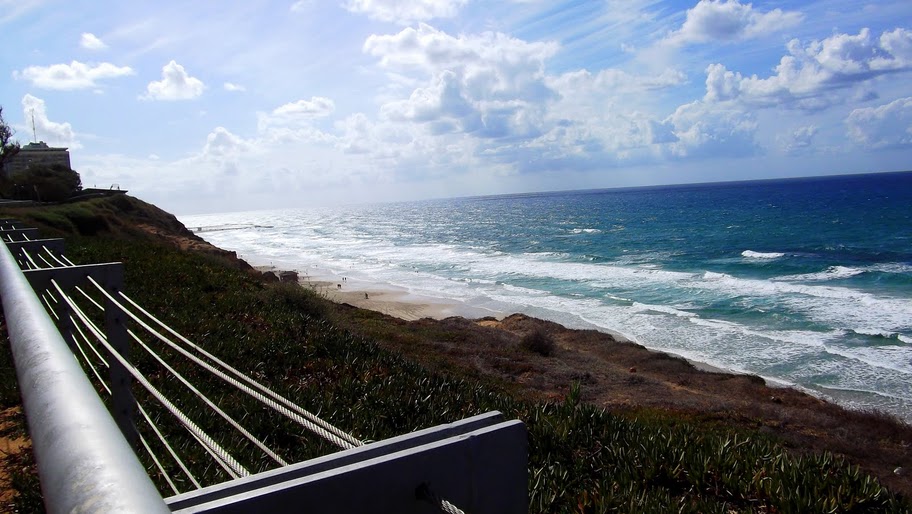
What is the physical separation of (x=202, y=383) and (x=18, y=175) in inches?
2069

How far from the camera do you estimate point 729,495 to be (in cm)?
Result: 415

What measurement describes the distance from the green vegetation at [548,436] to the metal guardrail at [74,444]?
2904mm

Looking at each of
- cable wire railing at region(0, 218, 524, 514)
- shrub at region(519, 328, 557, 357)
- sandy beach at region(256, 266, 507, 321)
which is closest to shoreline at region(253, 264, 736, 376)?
sandy beach at region(256, 266, 507, 321)

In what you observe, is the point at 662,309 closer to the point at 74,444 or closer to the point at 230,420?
the point at 230,420

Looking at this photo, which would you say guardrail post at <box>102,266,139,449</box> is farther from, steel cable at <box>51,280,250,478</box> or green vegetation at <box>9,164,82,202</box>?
green vegetation at <box>9,164,82,202</box>

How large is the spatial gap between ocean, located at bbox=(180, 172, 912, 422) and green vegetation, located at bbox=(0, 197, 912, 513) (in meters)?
14.2

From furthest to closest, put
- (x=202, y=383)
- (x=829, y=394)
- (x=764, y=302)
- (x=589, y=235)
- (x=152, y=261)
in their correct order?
1. (x=589, y=235)
2. (x=764, y=302)
3. (x=829, y=394)
4. (x=152, y=261)
5. (x=202, y=383)

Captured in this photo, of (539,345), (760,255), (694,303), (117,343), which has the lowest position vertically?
(694,303)

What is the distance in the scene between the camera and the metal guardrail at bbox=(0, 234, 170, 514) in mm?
777

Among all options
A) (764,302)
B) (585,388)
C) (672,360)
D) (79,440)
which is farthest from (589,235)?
(79,440)

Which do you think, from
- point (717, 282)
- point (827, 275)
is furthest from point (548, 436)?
point (827, 275)

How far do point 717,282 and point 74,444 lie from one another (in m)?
38.5

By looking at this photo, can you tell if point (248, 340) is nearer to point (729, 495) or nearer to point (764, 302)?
point (729, 495)

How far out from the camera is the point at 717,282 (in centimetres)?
3616
